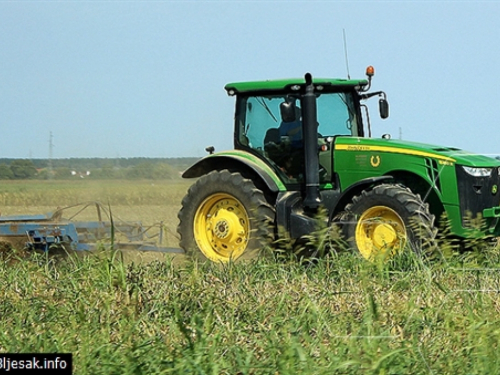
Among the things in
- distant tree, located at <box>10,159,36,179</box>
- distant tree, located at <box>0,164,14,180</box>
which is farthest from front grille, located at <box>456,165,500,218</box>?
distant tree, located at <box>0,164,14,180</box>

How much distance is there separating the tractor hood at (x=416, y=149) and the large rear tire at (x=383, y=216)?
1.43 ft

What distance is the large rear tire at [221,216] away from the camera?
8820mm

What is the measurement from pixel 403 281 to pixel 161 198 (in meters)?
6.18

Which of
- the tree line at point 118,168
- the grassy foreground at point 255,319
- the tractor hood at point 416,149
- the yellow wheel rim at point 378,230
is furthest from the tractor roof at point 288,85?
the grassy foreground at point 255,319

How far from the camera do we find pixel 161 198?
11.5 m

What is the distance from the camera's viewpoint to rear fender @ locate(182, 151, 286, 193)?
29.1 feet

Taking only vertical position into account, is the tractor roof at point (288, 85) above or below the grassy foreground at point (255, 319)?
above

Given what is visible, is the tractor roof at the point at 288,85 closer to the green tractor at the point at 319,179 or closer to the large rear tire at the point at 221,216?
the green tractor at the point at 319,179

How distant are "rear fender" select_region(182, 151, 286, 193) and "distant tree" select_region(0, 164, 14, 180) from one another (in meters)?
5.47

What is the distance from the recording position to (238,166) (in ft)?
30.5

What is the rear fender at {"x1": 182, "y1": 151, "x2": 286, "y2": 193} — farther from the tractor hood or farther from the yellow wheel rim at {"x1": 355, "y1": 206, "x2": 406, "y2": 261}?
the yellow wheel rim at {"x1": 355, "y1": 206, "x2": 406, "y2": 261}

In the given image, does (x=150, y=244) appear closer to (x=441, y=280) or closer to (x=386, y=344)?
(x=441, y=280)

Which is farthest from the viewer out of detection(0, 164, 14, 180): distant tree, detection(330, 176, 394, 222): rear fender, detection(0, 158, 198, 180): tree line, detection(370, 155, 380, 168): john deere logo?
detection(0, 164, 14, 180): distant tree

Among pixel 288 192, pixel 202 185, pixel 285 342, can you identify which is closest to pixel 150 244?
pixel 202 185
